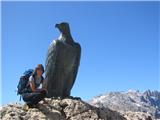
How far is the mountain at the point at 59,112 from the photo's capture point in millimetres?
17859

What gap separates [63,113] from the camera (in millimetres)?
19328

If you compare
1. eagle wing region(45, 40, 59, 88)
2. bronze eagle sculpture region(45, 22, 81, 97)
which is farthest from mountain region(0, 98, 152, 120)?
eagle wing region(45, 40, 59, 88)

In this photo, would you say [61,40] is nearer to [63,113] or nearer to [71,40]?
[71,40]

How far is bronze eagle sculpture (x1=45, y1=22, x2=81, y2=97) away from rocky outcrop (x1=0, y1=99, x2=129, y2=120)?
1376 mm

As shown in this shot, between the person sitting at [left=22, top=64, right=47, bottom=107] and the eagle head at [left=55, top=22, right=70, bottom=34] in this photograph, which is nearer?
the person sitting at [left=22, top=64, right=47, bottom=107]

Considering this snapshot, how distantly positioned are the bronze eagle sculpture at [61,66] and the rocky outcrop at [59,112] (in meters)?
1.38

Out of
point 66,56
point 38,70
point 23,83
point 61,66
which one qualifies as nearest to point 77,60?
point 66,56

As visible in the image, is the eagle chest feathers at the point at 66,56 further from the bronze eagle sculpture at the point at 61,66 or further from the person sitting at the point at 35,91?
the person sitting at the point at 35,91

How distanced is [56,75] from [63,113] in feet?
8.73

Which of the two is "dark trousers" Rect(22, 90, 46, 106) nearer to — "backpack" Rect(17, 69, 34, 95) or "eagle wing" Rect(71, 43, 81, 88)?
"backpack" Rect(17, 69, 34, 95)

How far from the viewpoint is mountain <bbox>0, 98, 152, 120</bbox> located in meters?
17.9

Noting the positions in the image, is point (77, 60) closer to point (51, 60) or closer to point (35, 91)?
point (51, 60)

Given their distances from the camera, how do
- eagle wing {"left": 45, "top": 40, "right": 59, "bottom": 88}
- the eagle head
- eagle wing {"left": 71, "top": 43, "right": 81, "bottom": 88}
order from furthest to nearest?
the eagle head → eagle wing {"left": 71, "top": 43, "right": 81, "bottom": 88} → eagle wing {"left": 45, "top": 40, "right": 59, "bottom": 88}

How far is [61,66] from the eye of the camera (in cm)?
2142
